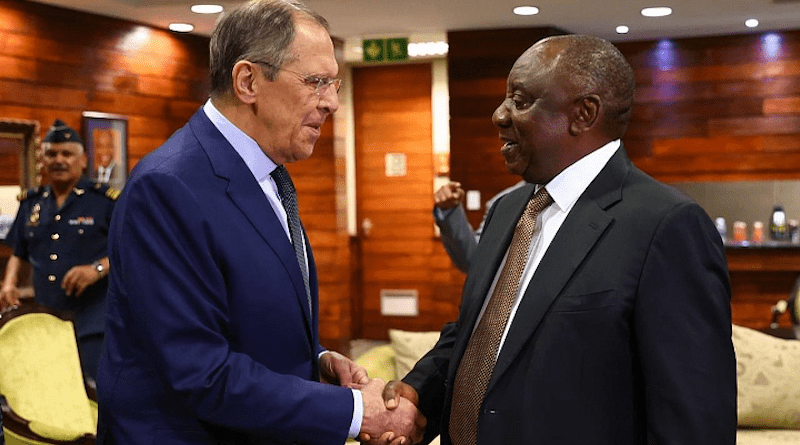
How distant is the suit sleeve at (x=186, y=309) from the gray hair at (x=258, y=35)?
A: 0.28 m

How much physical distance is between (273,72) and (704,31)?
7.59 metres

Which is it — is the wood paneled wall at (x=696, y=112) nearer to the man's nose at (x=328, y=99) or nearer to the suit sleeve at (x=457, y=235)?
the suit sleeve at (x=457, y=235)

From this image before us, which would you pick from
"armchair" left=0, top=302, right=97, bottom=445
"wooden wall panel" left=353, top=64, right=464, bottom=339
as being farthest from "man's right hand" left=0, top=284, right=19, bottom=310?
"wooden wall panel" left=353, top=64, right=464, bottom=339

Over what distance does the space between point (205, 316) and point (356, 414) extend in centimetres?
37

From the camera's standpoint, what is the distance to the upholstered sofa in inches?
166

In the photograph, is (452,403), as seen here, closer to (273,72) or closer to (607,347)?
(607,347)

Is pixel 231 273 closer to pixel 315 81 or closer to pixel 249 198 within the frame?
pixel 249 198

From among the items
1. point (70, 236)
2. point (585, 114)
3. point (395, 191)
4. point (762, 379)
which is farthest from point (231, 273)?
point (395, 191)

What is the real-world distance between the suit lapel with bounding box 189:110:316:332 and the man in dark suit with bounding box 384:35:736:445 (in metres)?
0.40

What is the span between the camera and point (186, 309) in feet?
5.60

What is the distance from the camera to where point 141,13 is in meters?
7.09

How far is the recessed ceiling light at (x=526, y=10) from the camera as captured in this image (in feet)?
23.6

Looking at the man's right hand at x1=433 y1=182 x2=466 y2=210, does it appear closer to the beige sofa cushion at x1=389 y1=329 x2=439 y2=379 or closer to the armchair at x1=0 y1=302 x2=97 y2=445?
the beige sofa cushion at x1=389 y1=329 x2=439 y2=379

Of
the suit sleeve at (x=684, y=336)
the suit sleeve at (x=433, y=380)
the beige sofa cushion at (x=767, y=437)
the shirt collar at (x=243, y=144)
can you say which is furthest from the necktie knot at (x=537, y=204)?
the beige sofa cushion at (x=767, y=437)
